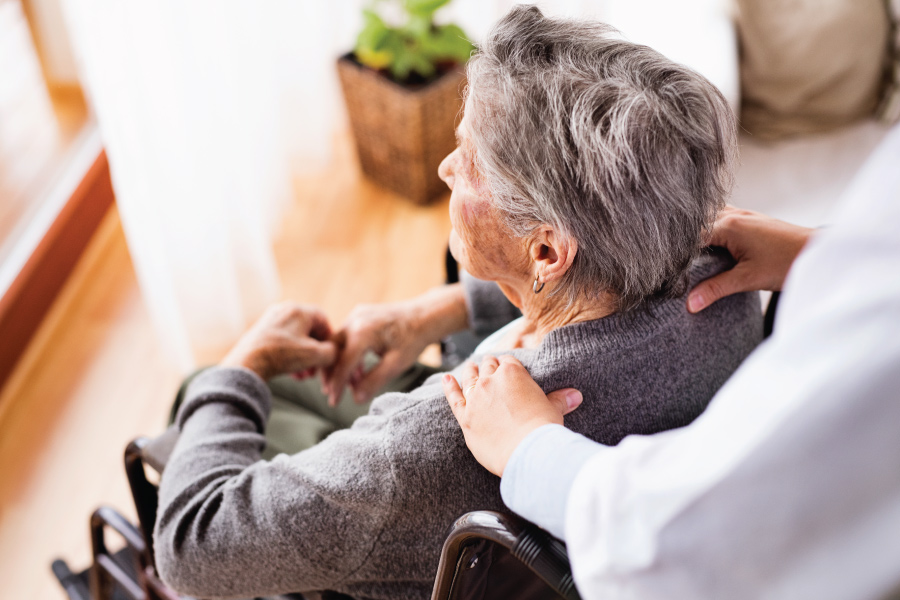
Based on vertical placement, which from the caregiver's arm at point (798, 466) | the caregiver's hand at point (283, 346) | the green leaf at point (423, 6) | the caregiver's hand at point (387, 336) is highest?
the caregiver's arm at point (798, 466)

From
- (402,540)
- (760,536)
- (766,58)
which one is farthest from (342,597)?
(766,58)

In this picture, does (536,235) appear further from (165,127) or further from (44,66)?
(44,66)

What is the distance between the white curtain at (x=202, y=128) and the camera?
1.63 m

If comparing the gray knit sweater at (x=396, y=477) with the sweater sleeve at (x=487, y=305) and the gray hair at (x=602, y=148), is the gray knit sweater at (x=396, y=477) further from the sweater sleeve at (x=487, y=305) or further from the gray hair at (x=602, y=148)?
the sweater sleeve at (x=487, y=305)

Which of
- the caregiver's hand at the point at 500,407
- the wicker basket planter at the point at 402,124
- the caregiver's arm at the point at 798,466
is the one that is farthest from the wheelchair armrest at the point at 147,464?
the wicker basket planter at the point at 402,124

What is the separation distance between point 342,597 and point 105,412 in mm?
1340

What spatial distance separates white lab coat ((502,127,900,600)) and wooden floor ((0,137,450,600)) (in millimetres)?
1626

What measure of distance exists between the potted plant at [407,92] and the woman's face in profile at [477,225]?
141 centimetres

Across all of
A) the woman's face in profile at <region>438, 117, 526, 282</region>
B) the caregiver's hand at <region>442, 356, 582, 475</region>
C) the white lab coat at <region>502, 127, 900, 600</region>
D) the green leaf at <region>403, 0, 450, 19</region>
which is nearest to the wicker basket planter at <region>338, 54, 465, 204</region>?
the green leaf at <region>403, 0, 450, 19</region>

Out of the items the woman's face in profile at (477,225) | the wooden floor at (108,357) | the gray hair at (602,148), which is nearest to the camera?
the gray hair at (602,148)

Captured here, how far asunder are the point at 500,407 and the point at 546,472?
0.11 metres

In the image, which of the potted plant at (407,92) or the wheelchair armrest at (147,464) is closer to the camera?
the wheelchair armrest at (147,464)

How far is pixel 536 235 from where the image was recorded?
866 millimetres

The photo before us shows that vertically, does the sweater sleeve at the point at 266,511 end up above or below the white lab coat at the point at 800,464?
below
